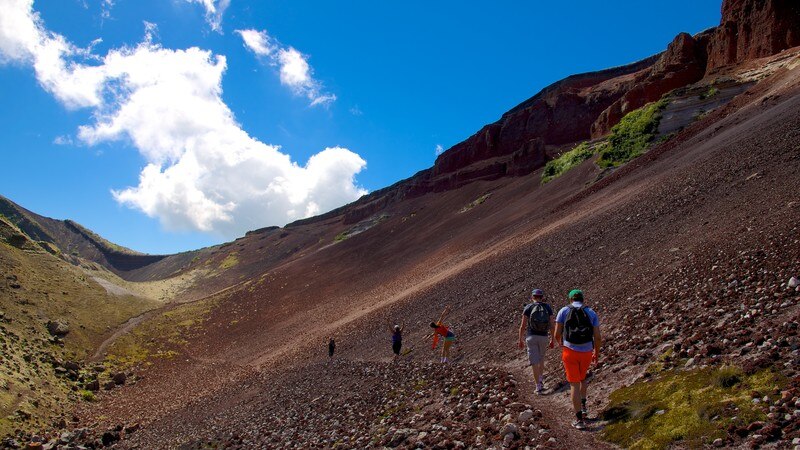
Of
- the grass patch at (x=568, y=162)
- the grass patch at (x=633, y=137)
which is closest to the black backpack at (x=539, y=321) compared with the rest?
the grass patch at (x=633, y=137)

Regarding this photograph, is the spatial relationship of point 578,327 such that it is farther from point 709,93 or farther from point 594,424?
point 709,93

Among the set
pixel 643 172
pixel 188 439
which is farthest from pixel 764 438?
pixel 643 172

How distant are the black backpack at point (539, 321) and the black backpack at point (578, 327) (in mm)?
2360

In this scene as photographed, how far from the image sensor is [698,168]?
27.9 m

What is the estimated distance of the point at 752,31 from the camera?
56.0m

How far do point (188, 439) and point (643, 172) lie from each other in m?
35.1

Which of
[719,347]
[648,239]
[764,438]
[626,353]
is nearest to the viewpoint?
[764,438]

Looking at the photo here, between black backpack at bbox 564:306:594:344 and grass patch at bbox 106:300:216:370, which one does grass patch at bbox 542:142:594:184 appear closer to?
grass patch at bbox 106:300:216:370

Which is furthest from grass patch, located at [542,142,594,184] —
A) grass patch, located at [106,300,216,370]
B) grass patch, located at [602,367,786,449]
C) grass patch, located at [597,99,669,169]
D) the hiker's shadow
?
the hiker's shadow

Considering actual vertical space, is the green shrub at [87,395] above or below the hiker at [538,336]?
below

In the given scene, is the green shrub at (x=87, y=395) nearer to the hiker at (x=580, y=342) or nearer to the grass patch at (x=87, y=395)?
the grass patch at (x=87, y=395)

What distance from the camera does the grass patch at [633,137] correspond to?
47.7 metres

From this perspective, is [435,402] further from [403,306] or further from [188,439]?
[403,306]

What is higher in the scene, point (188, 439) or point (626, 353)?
point (626, 353)
